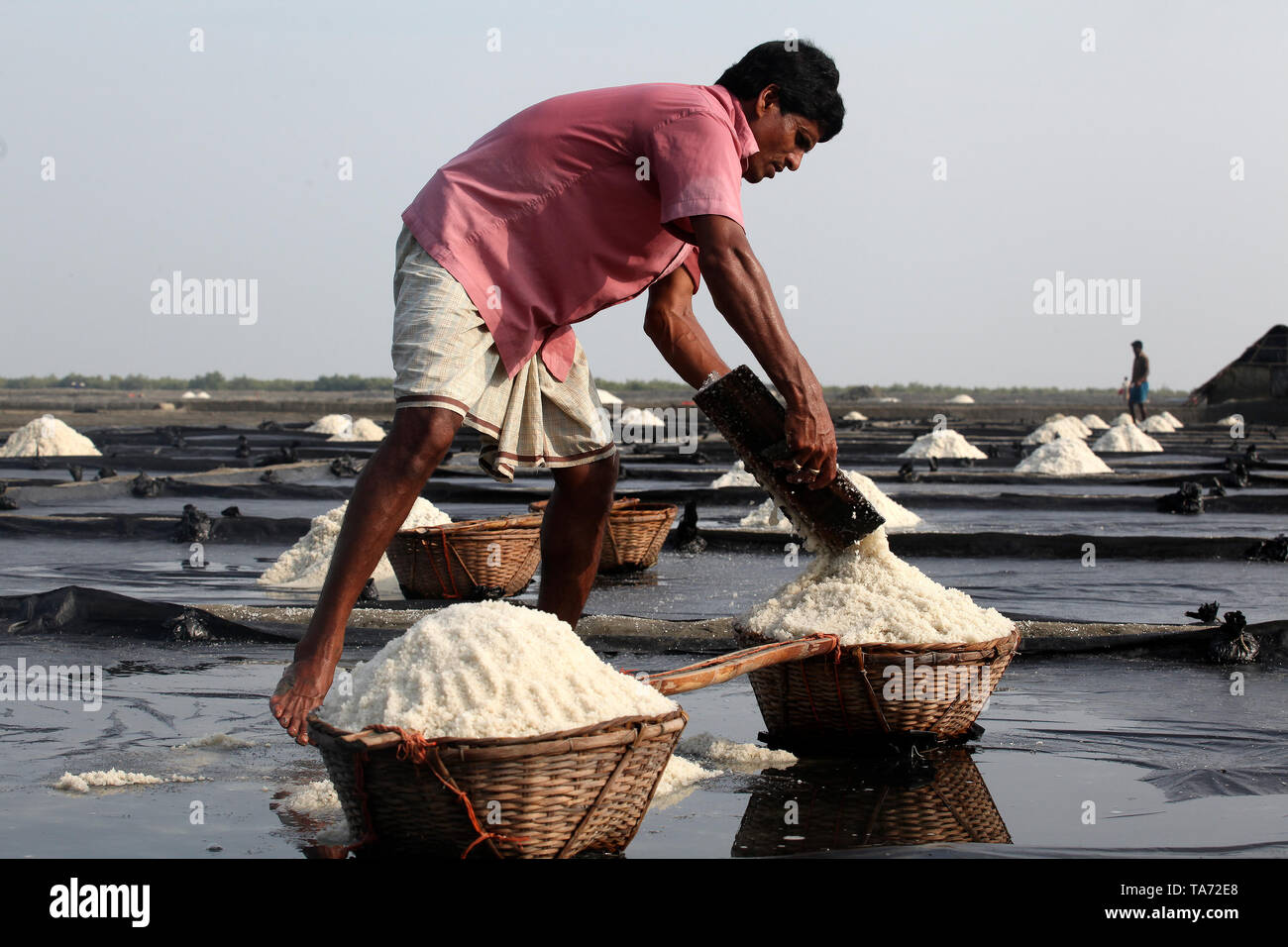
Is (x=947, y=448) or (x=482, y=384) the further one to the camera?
(x=947, y=448)

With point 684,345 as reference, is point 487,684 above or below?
below

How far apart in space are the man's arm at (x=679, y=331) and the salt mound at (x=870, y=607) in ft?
1.54

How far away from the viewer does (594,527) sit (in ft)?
9.09

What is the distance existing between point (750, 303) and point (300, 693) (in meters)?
0.96

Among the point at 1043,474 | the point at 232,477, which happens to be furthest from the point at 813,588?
the point at 1043,474

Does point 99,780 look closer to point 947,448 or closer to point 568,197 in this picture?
point 568,197

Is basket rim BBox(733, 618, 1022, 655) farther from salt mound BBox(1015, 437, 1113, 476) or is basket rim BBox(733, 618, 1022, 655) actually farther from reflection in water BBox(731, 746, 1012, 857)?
salt mound BBox(1015, 437, 1113, 476)

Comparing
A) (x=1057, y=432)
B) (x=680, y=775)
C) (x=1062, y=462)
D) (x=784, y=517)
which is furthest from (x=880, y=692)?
(x=1057, y=432)

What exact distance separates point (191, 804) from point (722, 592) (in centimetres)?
301

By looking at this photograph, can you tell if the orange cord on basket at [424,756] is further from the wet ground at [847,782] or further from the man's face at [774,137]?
the man's face at [774,137]

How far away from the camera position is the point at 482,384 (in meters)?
2.49

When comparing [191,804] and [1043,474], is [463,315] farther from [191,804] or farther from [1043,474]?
[1043,474]

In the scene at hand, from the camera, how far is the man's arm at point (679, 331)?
2936mm

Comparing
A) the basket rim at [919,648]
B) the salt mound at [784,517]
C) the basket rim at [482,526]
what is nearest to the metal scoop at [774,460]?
the basket rim at [919,648]
